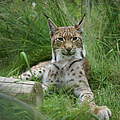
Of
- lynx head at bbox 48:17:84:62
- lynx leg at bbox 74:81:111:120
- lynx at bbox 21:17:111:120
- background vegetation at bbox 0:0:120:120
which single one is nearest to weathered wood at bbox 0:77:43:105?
lynx leg at bbox 74:81:111:120

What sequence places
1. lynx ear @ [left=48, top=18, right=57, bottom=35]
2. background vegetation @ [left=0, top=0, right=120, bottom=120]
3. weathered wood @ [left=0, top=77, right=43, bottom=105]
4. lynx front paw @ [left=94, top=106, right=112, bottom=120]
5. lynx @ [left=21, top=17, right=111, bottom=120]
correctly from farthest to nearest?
background vegetation @ [left=0, top=0, right=120, bottom=120], lynx ear @ [left=48, top=18, right=57, bottom=35], lynx @ [left=21, top=17, right=111, bottom=120], lynx front paw @ [left=94, top=106, right=112, bottom=120], weathered wood @ [left=0, top=77, right=43, bottom=105]

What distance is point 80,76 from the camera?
20.2ft

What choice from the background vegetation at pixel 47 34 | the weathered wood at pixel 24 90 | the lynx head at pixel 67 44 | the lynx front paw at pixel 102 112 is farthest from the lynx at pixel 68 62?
the weathered wood at pixel 24 90

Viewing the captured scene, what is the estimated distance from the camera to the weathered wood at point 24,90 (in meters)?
4.63

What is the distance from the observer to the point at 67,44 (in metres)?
6.11

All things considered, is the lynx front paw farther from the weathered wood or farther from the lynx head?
the lynx head

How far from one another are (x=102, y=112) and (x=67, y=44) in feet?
4.45

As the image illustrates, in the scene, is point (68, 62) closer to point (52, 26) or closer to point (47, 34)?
point (52, 26)

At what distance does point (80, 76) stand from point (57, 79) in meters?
0.28

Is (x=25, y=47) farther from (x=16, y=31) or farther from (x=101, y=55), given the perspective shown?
(x=101, y=55)

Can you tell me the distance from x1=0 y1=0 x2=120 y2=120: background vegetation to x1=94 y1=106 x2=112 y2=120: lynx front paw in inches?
45.2

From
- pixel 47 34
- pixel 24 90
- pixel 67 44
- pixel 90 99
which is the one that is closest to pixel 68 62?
pixel 67 44

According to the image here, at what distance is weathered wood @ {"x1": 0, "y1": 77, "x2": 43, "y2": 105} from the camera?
4.63 metres

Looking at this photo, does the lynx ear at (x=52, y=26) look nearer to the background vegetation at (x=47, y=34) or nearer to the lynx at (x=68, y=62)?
the lynx at (x=68, y=62)
